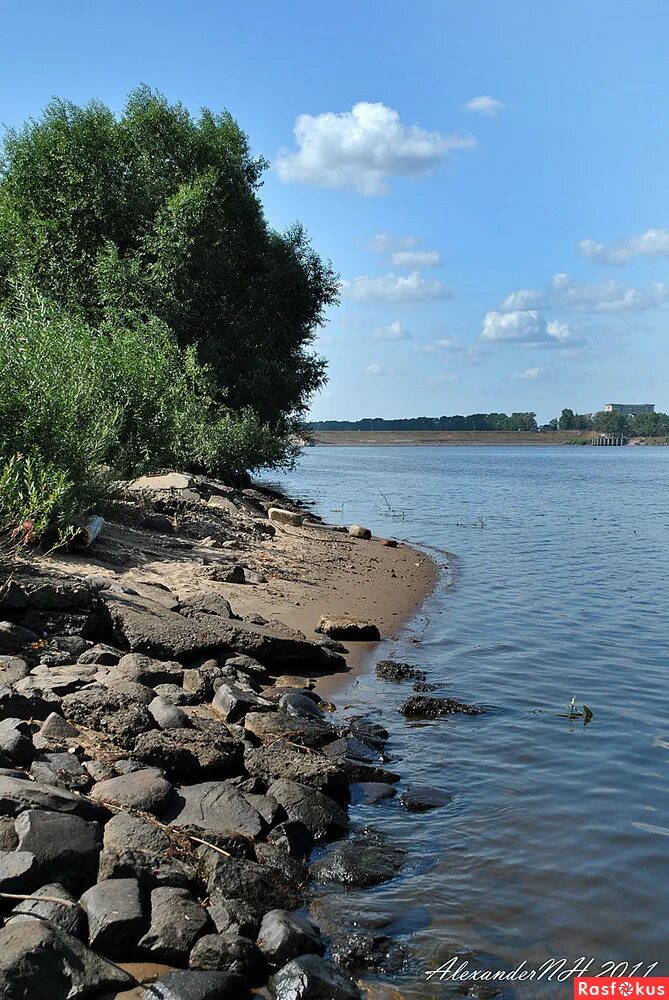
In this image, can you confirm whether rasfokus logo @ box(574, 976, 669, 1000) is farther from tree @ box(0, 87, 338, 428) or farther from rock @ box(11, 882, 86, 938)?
tree @ box(0, 87, 338, 428)

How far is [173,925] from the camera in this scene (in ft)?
16.2

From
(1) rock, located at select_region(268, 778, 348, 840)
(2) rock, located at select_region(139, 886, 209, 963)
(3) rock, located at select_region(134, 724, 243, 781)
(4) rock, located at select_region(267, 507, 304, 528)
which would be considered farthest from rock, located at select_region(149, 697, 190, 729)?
(4) rock, located at select_region(267, 507, 304, 528)

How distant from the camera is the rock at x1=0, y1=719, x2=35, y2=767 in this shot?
6312 mm

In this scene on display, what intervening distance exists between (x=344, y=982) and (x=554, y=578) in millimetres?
16276

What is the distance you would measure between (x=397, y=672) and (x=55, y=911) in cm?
702

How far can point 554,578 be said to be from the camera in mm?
20406

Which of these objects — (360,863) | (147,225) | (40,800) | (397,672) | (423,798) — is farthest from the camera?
(147,225)

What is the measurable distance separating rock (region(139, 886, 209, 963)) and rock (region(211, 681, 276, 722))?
3.22 meters

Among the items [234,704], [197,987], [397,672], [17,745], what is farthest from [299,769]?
[397,672]

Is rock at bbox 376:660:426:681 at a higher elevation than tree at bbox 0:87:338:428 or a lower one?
lower

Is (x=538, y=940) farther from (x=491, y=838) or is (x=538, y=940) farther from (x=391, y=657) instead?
(x=391, y=657)

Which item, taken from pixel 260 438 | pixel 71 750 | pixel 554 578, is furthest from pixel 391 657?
pixel 260 438

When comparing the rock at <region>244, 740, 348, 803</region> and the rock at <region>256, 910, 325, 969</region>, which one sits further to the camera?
the rock at <region>244, 740, 348, 803</region>

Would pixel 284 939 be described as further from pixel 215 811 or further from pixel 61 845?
pixel 215 811
